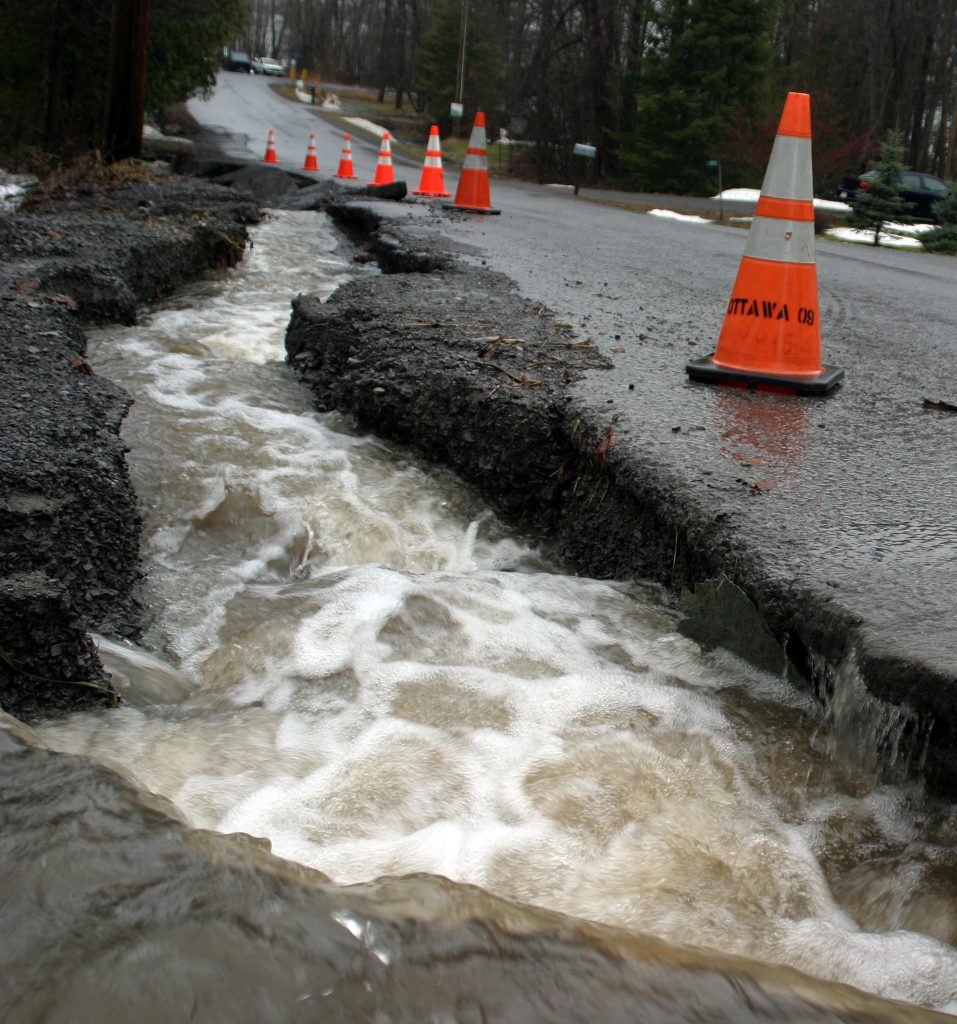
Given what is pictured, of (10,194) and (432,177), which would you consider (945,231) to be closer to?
(432,177)

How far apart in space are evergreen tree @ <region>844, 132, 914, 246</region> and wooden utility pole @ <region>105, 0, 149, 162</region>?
38.4 ft

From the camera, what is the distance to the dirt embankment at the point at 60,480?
8.30 feet

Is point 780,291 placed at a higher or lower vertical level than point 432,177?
lower

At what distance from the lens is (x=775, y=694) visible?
2.58 metres

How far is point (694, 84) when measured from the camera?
99.2ft

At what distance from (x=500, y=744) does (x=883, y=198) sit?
59.0 ft

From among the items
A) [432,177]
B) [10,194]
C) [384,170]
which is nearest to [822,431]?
[10,194]

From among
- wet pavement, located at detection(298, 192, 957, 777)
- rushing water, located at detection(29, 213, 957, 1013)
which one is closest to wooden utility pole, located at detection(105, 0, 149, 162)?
wet pavement, located at detection(298, 192, 957, 777)

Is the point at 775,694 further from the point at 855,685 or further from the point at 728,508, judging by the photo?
the point at 728,508

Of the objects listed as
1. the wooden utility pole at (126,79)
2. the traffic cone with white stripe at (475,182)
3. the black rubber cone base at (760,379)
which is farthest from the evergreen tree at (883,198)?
the black rubber cone base at (760,379)

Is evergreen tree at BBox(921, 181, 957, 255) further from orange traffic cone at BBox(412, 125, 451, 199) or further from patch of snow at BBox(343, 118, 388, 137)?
patch of snow at BBox(343, 118, 388, 137)

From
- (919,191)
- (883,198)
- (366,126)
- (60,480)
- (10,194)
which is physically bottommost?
(60,480)

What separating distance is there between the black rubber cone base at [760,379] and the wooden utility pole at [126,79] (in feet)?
32.3

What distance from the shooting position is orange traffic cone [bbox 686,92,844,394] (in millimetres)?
4582
